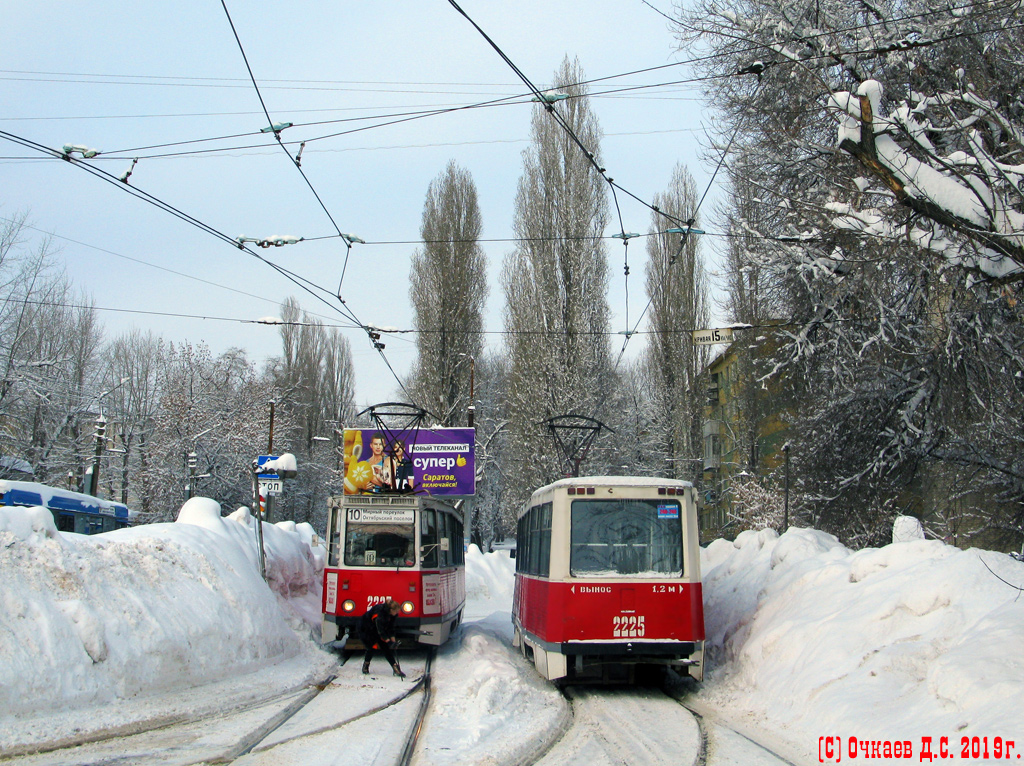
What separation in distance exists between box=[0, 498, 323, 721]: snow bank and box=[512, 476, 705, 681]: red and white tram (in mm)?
4124

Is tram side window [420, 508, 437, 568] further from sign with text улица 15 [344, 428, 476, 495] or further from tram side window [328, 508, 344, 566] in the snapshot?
sign with text улица 15 [344, 428, 476, 495]

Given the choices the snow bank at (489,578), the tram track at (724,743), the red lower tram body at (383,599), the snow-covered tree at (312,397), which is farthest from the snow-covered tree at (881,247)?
the snow-covered tree at (312,397)

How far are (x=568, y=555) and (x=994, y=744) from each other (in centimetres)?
592

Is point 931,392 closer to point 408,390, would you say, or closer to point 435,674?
point 435,674

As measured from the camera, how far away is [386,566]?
14930 mm

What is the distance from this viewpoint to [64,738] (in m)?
7.65

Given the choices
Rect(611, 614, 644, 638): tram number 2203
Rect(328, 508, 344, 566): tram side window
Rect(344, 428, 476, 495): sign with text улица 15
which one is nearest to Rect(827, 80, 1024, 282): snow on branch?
Rect(611, 614, 644, 638): tram number 2203

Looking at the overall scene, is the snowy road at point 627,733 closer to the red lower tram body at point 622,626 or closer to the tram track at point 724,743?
the tram track at point 724,743

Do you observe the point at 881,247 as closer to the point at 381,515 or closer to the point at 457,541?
the point at 381,515

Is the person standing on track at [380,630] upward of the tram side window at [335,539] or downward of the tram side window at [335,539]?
downward

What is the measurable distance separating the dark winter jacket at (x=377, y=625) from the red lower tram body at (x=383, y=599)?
120 cm

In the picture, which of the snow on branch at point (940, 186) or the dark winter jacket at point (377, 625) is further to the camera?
the dark winter jacket at point (377, 625)

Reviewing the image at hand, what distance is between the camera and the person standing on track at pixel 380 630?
13023 millimetres

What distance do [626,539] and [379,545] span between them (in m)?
5.21
